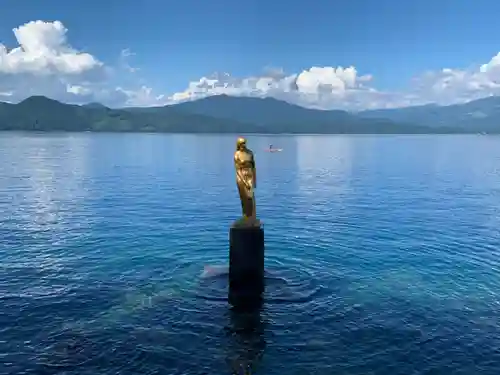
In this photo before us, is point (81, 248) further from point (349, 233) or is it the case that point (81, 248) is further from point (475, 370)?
point (475, 370)

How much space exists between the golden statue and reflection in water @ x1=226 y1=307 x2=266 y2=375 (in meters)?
5.09

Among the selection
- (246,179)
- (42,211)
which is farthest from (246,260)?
(42,211)

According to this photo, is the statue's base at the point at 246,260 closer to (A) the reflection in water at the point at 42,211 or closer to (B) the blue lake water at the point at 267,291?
(B) the blue lake water at the point at 267,291

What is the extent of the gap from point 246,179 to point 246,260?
412cm

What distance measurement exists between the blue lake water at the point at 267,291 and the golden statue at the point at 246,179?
4212 mm

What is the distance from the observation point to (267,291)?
85.3 ft

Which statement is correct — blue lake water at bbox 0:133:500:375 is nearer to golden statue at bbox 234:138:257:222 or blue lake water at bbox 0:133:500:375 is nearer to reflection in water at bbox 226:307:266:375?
reflection in water at bbox 226:307:266:375

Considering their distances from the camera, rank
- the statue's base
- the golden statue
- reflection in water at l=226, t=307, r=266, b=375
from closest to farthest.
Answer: reflection in water at l=226, t=307, r=266, b=375, the statue's base, the golden statue

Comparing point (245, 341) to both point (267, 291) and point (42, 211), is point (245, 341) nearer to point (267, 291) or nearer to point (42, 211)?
point (267, 291)

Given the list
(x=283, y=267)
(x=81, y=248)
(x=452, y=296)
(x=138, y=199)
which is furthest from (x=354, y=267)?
(x=138, y=199)

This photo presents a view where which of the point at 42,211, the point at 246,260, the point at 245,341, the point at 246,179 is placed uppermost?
the point at 246,179

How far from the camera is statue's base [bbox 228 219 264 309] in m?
25.4

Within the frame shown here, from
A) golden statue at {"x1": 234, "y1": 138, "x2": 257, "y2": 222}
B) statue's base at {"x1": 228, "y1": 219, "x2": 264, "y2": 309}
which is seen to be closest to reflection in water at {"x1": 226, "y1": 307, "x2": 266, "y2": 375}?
statue's base at {"x1": 228, "y1": 219, "x2": 264, "y2": 309}

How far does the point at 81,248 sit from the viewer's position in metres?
34.5
